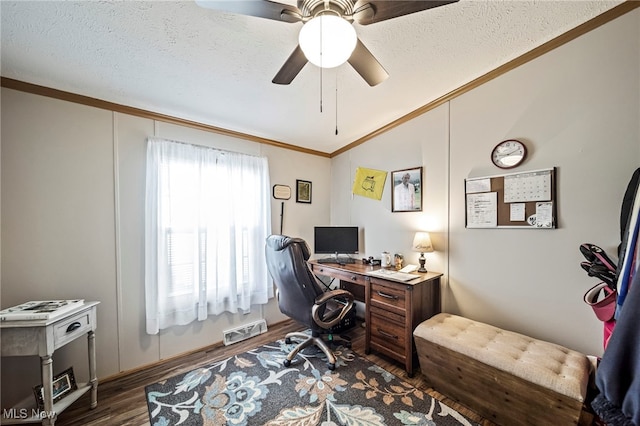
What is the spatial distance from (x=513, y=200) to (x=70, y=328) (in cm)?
334

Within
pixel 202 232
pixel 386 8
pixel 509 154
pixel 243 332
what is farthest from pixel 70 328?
pixel 509 154

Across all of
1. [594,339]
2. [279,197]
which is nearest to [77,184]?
[279,197]

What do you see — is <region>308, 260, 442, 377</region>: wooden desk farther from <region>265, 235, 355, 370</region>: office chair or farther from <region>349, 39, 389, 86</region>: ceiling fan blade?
<region>349, 39, 389, 86</region>: ceiling fan blade

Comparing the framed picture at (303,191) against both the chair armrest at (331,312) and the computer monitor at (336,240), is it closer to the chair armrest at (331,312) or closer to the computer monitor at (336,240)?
the computer monitor at (336,240)

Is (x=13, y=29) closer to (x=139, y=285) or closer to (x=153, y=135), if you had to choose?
(x=153, y=135)

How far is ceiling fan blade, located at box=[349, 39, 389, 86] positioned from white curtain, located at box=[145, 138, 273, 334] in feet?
5.47

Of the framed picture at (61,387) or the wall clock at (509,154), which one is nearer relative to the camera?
the framed picture at (61,387)

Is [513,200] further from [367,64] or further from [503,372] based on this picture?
[367,64]

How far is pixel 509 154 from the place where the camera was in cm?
196

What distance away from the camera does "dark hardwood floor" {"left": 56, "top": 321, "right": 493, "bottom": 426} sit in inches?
62.2

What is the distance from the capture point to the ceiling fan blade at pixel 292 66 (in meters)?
1.30

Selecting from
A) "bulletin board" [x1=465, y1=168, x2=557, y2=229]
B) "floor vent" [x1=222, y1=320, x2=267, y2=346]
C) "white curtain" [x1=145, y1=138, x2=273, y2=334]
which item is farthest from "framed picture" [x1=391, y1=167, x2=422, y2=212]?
"floor vent" [x1=222, y1=320, x2=267, y2=346]

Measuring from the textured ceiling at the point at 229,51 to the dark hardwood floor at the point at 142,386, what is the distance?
2333mm

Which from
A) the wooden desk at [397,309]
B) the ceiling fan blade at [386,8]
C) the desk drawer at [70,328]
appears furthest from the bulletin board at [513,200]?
the desk drawer at [70,328]
